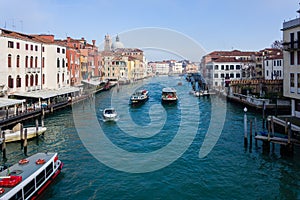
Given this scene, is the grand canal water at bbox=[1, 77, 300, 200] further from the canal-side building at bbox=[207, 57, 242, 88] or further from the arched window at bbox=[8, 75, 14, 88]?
the canal-side building at bbox=[207, 57, 242, 88]

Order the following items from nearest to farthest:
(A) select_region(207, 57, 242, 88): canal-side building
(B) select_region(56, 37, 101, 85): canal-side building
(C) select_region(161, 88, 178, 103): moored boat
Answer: (C) select_region(161, 88, 178, 103): moored boat → (B) select_region(56, 37, 101, 85): canal-side building → (A) select_region(207, 57, 242, 88): canal-side building

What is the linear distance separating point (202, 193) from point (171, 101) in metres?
27.1

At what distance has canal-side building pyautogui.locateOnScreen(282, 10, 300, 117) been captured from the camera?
19355 millimetres

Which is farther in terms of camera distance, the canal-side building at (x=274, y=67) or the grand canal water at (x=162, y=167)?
the canal-side building at (x=274, y=67)

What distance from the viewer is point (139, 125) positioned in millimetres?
23719

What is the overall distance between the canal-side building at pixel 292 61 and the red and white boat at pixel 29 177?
1530cm

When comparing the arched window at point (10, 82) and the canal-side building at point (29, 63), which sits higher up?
the canal-side building at point (29, 63)

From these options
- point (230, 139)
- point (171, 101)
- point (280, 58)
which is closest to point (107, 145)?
point (230, 139)

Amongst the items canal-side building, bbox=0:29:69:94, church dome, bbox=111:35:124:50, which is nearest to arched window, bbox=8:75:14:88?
canal-side building, bbox=0:29:69:94

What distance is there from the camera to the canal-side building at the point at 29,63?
26031mm

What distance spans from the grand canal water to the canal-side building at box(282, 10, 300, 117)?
4067mm

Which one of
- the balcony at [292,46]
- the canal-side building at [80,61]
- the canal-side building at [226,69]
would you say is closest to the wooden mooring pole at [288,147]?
the balcony at [292,46]

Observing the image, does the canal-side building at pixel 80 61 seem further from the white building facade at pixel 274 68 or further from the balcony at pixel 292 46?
the balcony at pixel 292 46

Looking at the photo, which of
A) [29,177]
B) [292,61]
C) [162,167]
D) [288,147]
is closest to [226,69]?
[292,61]
